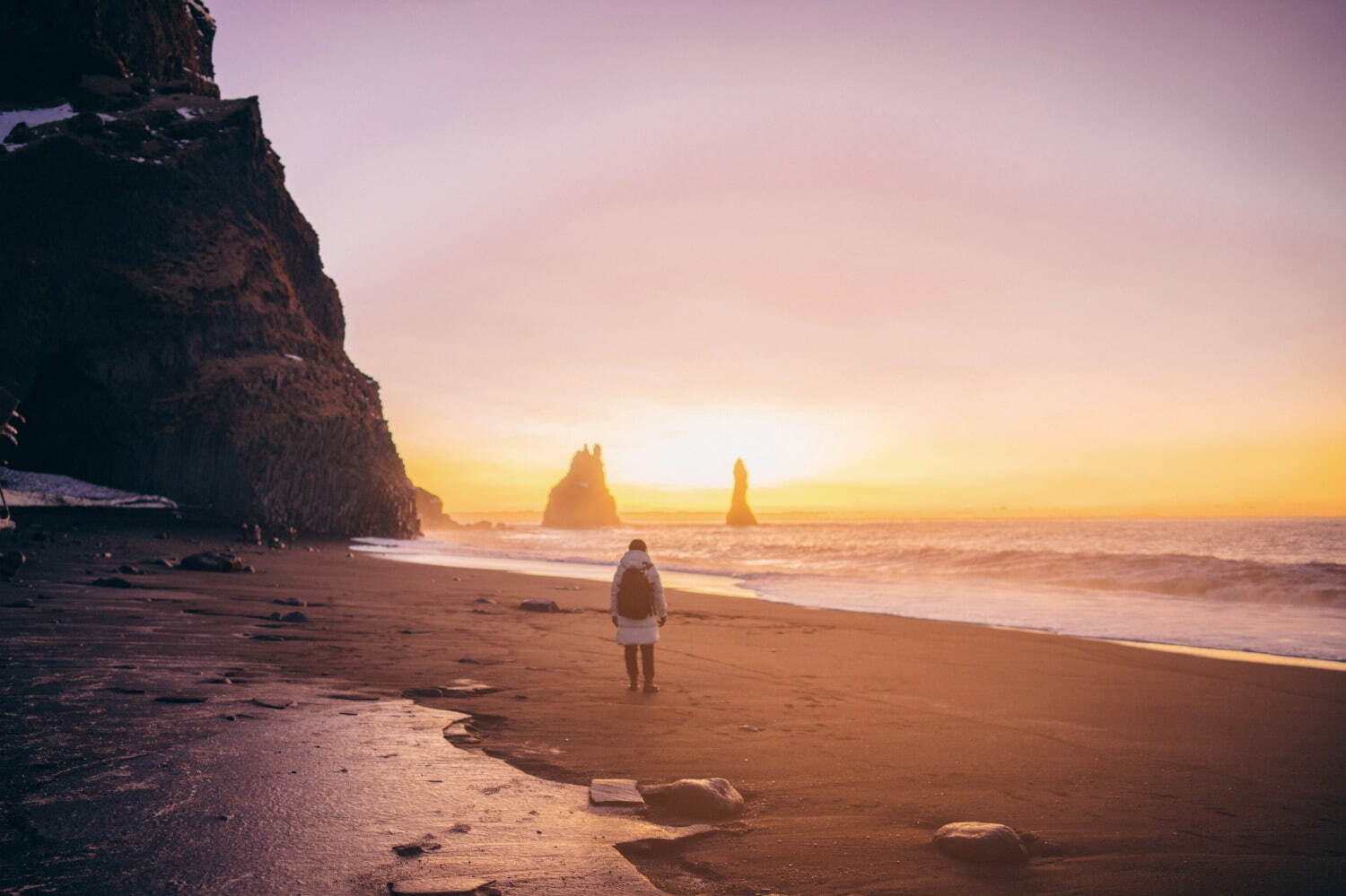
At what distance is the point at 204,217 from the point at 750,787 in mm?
48898

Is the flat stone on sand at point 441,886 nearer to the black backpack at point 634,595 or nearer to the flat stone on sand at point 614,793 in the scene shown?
the flat stone on sand at point 614,793

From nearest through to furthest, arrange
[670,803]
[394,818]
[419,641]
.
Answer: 1. [394,818]
2. [670,803]
3. [419,641]

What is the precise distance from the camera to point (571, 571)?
29031 mm

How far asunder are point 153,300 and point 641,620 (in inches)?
1587

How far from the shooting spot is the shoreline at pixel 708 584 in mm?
12898

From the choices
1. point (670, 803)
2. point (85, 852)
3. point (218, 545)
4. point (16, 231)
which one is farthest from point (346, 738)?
point (16, 231)

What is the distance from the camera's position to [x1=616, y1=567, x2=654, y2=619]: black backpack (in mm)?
9172

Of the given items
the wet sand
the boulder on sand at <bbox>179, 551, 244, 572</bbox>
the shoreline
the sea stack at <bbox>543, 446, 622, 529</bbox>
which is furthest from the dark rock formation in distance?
the wet sand

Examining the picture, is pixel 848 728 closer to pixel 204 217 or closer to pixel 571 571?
pixel 571 571

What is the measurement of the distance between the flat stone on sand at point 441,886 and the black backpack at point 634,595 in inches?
226

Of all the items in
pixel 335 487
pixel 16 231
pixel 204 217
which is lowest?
pixel 335 487

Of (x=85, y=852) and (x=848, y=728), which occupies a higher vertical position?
(x=85, y=852)

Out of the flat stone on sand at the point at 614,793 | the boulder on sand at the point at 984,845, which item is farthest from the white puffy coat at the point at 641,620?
the boulder on sand at the point at 984,845

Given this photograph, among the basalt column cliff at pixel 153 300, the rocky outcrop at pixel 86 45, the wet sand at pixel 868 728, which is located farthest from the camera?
the rocky outcrop at pixel 86 45
